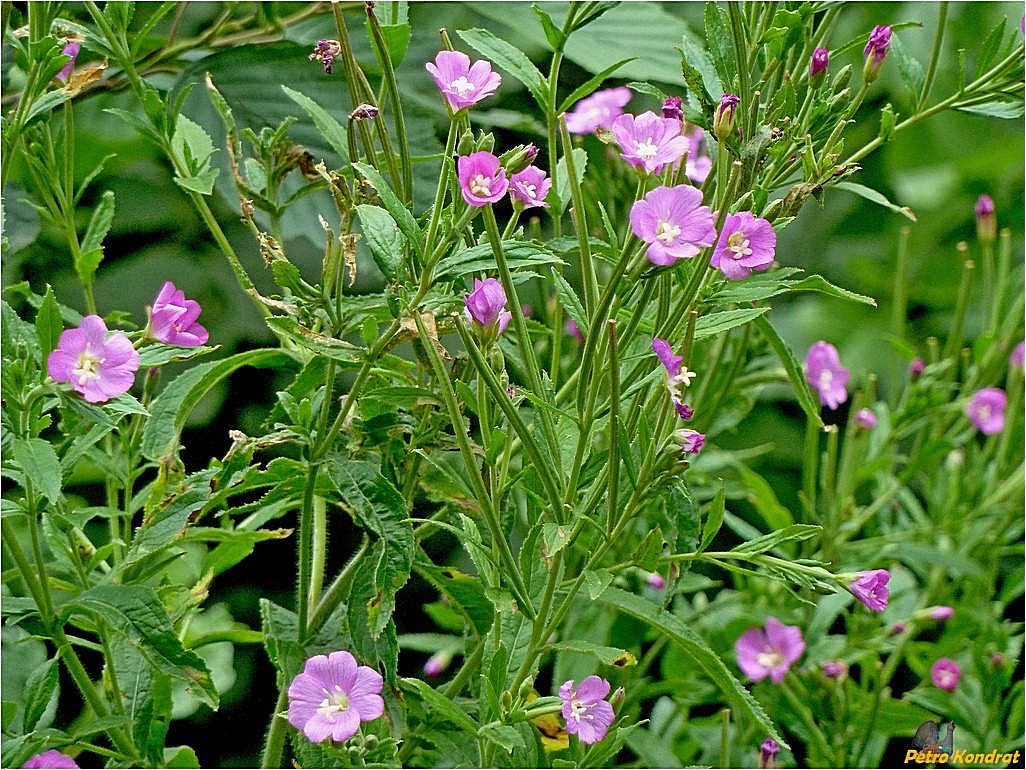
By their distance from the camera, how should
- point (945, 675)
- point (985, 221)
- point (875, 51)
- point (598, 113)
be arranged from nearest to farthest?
point (875, 51) → point (598, 113) → point (945, 675) → point (985, 221)

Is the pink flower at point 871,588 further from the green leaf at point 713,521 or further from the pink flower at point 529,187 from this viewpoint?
the pink flower at point 529,187

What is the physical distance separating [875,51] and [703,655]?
0.26 meters

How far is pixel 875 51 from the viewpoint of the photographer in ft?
1.61

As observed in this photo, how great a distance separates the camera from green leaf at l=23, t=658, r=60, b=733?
47cm

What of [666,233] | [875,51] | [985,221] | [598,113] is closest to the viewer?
[666,233]

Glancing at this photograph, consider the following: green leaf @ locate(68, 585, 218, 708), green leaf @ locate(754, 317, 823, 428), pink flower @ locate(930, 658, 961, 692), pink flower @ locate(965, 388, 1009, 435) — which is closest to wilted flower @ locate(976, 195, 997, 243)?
pink flower @ locate(965, 388, 1009, 435)

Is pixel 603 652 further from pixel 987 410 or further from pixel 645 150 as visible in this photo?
A: pixel 987 410

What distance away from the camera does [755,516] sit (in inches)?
49.0

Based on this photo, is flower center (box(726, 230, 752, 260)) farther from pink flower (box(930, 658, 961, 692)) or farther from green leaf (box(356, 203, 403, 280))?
pink flower (box(930, 658, 961, 692))

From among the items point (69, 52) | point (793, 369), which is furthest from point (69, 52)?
point (793, 369)

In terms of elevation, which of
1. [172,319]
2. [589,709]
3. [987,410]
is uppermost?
[172,319]

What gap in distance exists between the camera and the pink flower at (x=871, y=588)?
446 millimetres

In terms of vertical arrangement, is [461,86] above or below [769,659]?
above

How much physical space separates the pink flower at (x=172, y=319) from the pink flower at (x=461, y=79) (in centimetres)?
13
